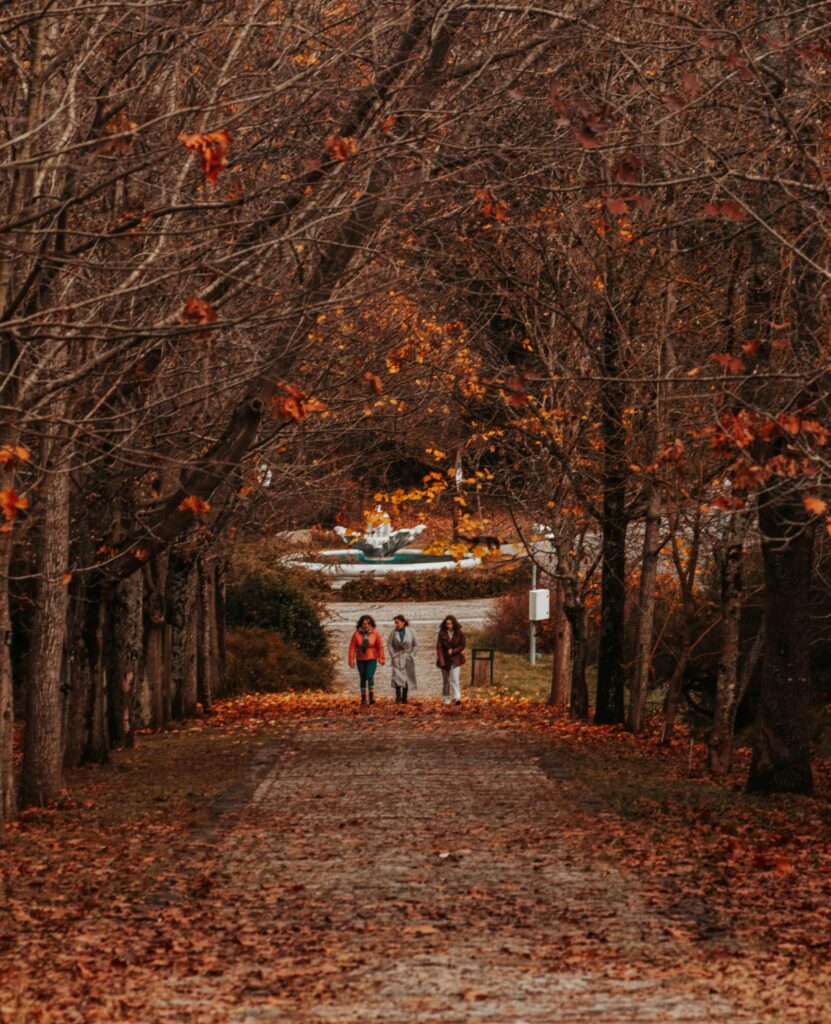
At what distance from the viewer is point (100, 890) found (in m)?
10.8

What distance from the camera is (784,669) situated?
→ 1474 centimetres

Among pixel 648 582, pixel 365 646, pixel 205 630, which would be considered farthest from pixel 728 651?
pixel 205 630

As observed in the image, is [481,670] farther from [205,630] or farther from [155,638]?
[155,638]

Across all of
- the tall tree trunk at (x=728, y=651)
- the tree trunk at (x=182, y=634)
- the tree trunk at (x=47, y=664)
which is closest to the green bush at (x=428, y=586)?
the tree trunk at (x=182, y=634)

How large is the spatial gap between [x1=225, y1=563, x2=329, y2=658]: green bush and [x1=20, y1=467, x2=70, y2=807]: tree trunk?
20.5m

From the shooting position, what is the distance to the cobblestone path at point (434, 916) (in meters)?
7.66

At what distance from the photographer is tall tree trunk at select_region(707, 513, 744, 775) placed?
1756cm

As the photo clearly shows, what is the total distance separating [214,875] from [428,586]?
41838 millimetres

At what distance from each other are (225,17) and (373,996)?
825 cm

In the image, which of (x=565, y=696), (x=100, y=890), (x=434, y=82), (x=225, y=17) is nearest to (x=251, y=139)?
(x=225, y=17)

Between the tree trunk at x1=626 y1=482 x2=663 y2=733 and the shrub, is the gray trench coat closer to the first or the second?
the tree trunk at x1=626 y1=482 x2=663 y2=733

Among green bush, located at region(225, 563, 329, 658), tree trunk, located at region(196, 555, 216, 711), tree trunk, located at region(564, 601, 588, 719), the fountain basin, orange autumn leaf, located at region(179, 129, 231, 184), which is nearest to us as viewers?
orange autumn leaf, located at region(179, 129, 231, 184)

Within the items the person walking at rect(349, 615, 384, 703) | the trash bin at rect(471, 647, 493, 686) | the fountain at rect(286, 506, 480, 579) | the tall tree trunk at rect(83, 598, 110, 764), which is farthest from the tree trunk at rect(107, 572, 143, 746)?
the fountain at rect(286, 506, 480, 579)

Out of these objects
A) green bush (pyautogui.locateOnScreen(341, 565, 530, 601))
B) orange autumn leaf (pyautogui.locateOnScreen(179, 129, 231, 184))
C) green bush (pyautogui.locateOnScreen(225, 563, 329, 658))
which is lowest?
green bush (pyautogui.locateOnScreen(225, 563, 329, 658))
